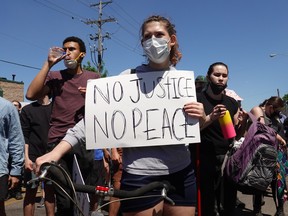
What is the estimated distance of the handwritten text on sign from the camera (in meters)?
1.85

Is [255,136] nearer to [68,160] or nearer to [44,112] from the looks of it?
[68,160]

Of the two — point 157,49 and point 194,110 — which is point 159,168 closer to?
point 194,110

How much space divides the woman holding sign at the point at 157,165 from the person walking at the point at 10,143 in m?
1.83

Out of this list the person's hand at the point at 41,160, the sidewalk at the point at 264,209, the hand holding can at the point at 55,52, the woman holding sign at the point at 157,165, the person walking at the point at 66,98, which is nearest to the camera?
the person's hand at the point at 41,160

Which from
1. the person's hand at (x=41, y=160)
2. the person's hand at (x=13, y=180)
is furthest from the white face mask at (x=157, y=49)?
the person's hand at (x=13, y=180)

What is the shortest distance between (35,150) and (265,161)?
333 cm

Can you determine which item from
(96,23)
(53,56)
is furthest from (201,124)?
(96,23)

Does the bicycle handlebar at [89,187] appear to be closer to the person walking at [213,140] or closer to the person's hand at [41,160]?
the person's hand at [41,160]

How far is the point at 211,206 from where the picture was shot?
3.39 m

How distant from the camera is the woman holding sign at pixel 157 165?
1.74 meters

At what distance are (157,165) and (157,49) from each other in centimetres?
69

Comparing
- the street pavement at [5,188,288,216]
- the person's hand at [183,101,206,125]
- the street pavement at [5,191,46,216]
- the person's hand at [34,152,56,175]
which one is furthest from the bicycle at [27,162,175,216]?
the street pavement at [5,191,46,216]

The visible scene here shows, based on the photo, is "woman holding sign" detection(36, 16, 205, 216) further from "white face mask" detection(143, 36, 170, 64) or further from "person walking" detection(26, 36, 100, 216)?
"person walking" detection(26, 36, 100, 216)

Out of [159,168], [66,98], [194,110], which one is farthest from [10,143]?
[194,110]
